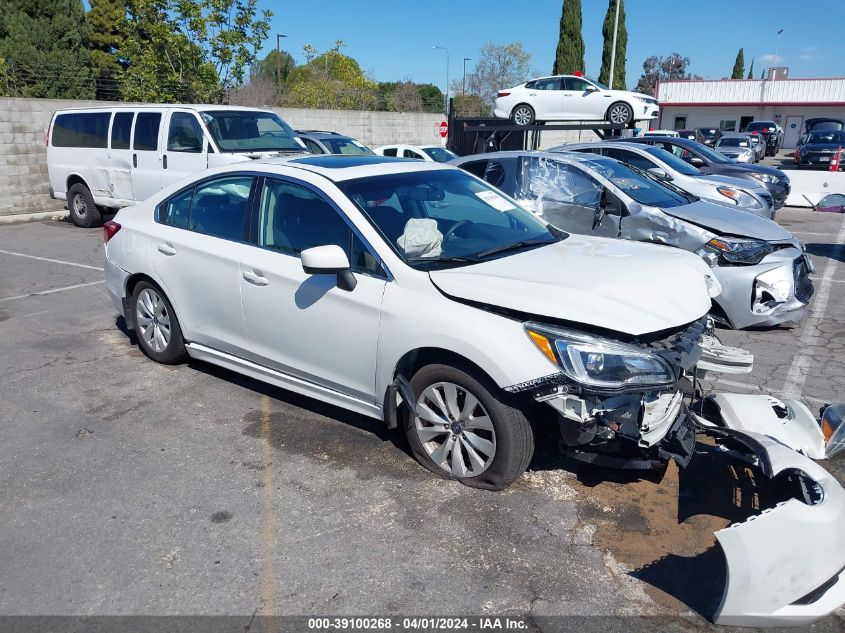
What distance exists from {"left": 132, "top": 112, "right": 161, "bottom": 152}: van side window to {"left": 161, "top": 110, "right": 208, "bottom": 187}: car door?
322 mm

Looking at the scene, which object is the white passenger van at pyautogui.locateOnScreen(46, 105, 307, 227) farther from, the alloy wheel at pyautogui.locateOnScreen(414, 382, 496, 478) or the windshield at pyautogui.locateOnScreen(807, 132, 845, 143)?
the windshield at pyautogui.locateOnScreen(807, 132, 845, 143)

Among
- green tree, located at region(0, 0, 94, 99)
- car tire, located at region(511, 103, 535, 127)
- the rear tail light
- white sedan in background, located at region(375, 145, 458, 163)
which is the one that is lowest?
the rear tail light

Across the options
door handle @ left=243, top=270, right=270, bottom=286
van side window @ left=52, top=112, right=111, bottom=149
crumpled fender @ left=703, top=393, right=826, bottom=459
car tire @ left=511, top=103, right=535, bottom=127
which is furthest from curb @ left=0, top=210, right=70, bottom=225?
crumpled fender @ left=703, top=393, right=826, bottom=459

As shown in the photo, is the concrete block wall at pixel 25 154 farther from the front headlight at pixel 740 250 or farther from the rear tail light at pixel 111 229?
the front headlight at pixel 740 250

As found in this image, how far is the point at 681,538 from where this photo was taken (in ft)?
11.3

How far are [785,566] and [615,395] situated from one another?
979 millimetres

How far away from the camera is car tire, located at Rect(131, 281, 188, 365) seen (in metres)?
5.37

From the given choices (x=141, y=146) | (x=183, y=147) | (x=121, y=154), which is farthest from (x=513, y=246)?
(x=121, y=154)

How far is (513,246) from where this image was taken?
14.4ft

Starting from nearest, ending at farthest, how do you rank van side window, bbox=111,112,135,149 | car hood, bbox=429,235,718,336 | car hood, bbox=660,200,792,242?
car hood, bbox=429,235,718,336
car hood, bbox=660,200,792,242
van side window, bbox=111,112,135,149

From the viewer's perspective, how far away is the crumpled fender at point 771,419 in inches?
148

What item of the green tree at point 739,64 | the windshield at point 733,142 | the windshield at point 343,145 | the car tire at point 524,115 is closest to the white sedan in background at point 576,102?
the car tire at point 524,115

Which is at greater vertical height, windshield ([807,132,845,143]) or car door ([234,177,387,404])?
windshield ([807,132,845,143])

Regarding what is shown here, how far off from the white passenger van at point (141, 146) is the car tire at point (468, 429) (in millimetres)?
7398
